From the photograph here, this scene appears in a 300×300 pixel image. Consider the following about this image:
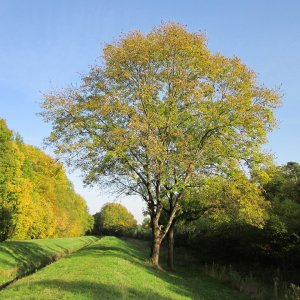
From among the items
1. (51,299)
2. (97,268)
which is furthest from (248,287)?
(51,299)

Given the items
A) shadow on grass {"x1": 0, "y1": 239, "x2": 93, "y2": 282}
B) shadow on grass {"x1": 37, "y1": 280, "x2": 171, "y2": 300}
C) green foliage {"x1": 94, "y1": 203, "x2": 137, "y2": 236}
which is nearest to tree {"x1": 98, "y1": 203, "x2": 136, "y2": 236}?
green foliage {"x1": 94, "y1": 203, "x2": 137, "y2": 236}

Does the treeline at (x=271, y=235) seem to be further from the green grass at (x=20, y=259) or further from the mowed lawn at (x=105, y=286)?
the green grass at (x=20, y=259)

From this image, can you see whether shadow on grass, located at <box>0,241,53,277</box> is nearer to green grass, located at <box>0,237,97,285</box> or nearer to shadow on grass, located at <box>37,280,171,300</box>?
green grass, located at <box>0,237,97,285</box>

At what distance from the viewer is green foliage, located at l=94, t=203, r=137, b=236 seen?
552 ft

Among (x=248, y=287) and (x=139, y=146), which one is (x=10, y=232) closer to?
(x=139, y=146)

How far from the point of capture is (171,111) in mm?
28672

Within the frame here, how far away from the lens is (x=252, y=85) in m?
29.7

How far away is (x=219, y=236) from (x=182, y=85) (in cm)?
2164

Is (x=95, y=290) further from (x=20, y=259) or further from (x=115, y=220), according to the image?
(x=115, y=220)

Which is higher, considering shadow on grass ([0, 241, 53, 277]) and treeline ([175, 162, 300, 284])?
treeline ([175, 162, 300, 284])

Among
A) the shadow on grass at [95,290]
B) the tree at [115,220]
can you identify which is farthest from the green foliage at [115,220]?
the shadow on grass at [95,290]

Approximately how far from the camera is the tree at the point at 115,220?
168125 millimetres

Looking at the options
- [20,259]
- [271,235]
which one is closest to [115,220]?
[20,259]

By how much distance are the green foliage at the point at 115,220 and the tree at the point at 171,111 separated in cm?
13543
